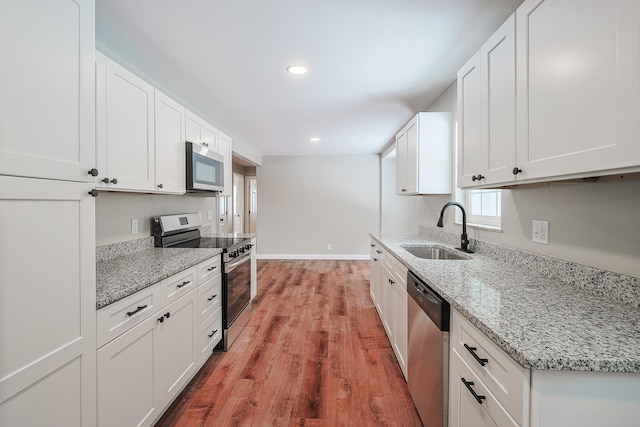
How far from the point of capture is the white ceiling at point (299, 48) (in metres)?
1.67

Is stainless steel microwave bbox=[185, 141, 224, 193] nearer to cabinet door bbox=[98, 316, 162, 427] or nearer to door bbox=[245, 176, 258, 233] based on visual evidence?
cabinet door bbox=[98, 316, 162, 427]

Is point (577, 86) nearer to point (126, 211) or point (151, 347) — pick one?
point (151, 347)

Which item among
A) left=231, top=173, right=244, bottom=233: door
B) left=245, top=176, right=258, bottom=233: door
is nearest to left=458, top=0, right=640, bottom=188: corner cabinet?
left=231, top=173, right=244, bottom=233: door

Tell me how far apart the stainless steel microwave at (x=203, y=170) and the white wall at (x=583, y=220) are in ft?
8.04

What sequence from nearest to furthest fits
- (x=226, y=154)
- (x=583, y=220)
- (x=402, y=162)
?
(x=583, y=220), (x=402, y=162), (x=226, y=154)

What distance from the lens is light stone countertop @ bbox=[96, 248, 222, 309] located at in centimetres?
132

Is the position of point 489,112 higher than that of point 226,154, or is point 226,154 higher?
point 226,154

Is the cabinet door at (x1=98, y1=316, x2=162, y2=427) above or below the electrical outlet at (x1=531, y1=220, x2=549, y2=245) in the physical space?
below

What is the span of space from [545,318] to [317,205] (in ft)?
18.4

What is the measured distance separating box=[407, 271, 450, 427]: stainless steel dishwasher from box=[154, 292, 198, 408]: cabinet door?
146 centimetres

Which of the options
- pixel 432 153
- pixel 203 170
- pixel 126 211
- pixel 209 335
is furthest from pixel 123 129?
pixel 432 153

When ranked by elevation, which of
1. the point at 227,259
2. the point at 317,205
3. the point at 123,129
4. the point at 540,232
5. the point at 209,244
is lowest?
→ the point at 227,259

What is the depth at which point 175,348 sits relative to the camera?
176cm

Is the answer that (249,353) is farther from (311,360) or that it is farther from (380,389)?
(380,389)
